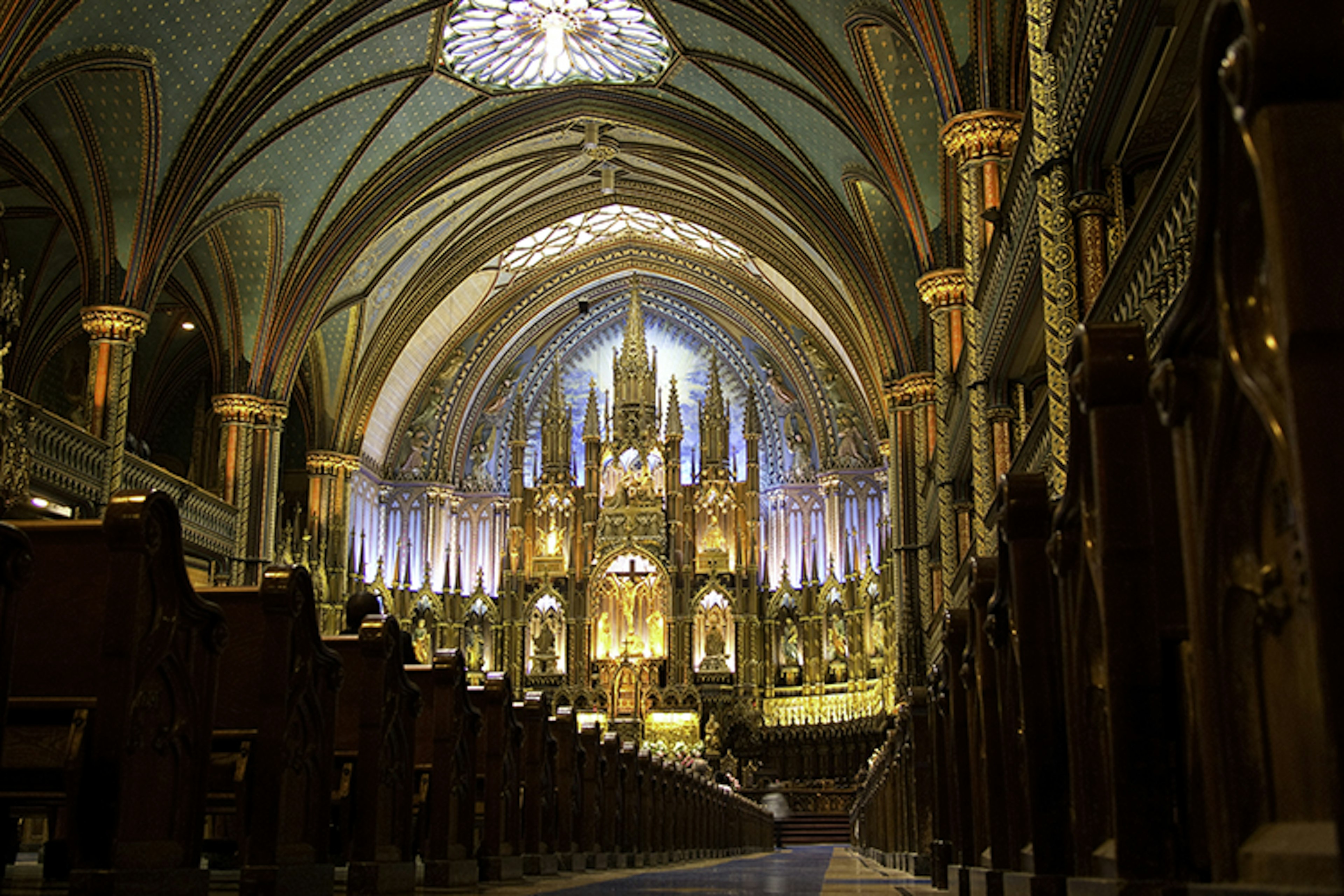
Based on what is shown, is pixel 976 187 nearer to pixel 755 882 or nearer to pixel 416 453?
pixel 755 882

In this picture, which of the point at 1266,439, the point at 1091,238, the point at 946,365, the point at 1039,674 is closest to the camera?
the point at 1266,439

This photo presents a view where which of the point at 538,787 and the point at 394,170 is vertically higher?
the point at 394,170

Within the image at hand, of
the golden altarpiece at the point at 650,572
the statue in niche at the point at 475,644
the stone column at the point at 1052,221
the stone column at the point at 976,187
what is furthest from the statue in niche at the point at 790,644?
the stone column at the point at 1052,221

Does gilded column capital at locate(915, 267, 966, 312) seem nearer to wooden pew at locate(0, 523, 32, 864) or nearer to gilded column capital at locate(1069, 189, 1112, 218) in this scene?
gilded column capital at locate(1069, 189, 1112, 218)

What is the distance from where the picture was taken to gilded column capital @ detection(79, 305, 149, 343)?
17.6 metres

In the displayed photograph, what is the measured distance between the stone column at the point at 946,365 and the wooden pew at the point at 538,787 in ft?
26.8

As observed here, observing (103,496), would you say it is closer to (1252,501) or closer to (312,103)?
(312,103)

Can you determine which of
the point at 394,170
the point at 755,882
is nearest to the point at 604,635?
the point at 394,170

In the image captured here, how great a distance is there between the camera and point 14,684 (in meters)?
4.30

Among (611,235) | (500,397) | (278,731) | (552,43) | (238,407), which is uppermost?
(552,43)

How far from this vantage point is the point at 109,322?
693 inches

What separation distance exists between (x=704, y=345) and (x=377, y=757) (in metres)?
25.1

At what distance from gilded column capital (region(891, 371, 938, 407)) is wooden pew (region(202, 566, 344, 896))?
1626cm

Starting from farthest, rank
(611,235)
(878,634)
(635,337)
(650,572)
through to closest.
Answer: (635,337), (611,235), (650,572), (878,634)
